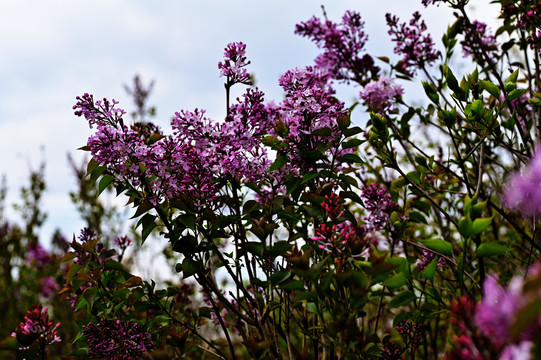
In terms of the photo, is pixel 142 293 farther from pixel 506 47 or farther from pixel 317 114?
pixel 506 47

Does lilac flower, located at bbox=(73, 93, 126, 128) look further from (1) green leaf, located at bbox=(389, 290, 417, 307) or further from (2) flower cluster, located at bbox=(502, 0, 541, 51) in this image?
(2) flower cluster, located at bbox=(502, 0, 541, 51)

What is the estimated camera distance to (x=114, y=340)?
71.2 inches

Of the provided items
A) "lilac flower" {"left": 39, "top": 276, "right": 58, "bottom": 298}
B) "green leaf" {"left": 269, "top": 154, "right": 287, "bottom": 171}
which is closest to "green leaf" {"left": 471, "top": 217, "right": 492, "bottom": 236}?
"green leaf" {"left": 269, "top": 154, "right": 287, "bottom": 171}

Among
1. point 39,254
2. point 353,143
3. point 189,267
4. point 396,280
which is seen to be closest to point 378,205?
point 353,143

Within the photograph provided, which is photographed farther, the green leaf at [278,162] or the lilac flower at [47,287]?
the lilac flower at [47,287]

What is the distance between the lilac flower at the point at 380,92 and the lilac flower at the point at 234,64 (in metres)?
1.12

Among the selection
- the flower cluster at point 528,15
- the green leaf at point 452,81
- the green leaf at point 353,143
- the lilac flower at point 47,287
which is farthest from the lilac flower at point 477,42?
the lilac flower at point 47,287

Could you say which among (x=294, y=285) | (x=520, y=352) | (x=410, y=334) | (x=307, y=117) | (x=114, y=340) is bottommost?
(x=520, y=352)

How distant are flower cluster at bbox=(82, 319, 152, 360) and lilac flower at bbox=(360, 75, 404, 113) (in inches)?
78.6

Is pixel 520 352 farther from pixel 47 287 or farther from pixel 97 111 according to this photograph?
pixel 47 287

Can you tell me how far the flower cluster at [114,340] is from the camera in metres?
1.76

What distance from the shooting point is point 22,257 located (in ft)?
28.3

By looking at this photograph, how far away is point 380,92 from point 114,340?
2.20 metres

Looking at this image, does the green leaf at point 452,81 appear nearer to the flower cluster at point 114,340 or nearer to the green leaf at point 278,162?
the green leaf at point 278,162
